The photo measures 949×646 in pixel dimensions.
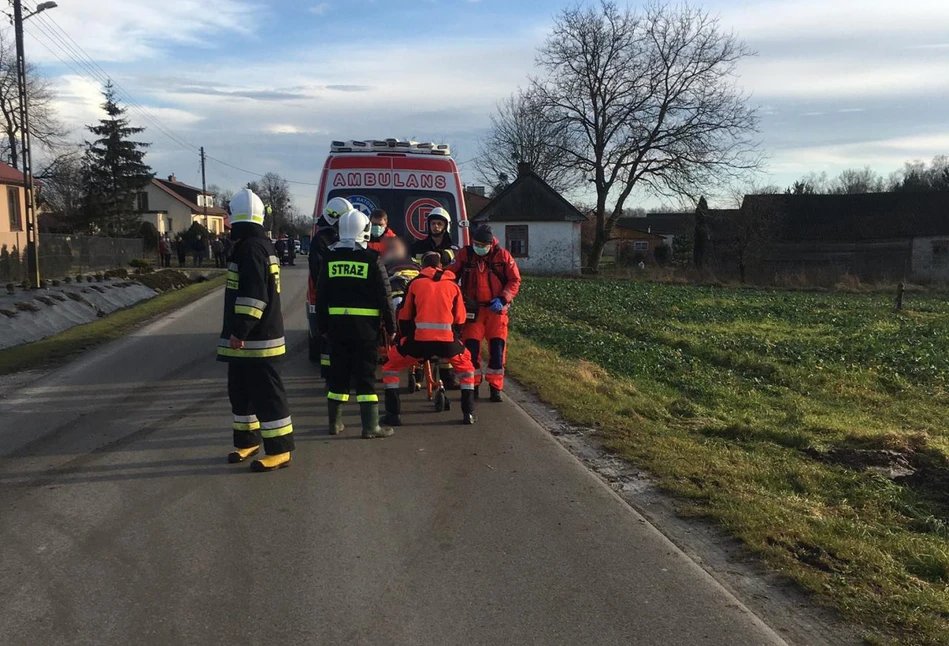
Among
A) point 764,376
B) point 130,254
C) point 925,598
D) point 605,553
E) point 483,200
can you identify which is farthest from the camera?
point 483,200

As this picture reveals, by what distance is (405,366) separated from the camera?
7.62 meters

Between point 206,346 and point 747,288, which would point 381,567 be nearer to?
point 206,346

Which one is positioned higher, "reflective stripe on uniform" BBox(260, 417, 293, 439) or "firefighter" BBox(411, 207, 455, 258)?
"firefighter" BBox(411, 207, 455, 258)

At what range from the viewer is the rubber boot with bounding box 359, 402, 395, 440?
22.9ft

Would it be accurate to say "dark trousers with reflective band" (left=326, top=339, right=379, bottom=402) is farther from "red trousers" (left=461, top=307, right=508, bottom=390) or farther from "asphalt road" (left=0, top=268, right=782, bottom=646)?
"red trousers" (left=461, top=307, right=508, bottom=390)

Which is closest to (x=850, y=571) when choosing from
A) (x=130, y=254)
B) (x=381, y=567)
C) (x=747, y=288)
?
(x=381, y=567)

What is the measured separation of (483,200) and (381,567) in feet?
261

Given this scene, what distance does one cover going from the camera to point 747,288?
34.5m

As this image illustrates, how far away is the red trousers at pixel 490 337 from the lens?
8.42 metres

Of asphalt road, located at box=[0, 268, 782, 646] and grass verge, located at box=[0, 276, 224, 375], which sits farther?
grass verge, located at box=[0, 276, 224, 375]

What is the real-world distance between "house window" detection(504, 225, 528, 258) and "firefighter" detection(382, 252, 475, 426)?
4116cm

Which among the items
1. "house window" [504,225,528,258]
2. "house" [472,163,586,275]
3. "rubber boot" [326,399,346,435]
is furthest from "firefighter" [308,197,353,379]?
"house window" [504,225,528,258]

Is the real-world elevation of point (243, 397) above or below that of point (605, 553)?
above

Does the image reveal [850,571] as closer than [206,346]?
Yes
